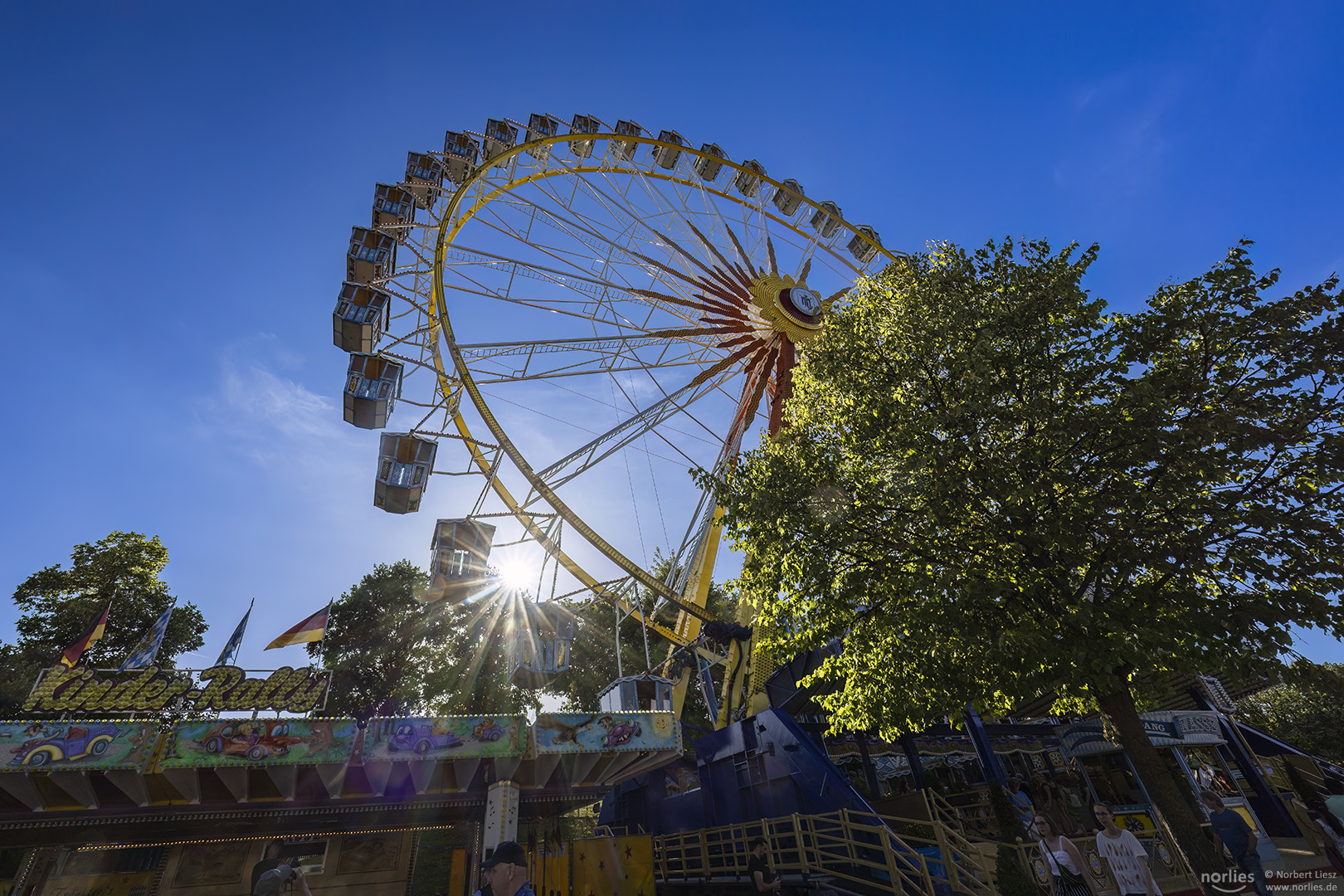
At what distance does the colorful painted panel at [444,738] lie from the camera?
1277cm

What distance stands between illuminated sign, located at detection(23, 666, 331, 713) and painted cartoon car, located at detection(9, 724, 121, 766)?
0.59m

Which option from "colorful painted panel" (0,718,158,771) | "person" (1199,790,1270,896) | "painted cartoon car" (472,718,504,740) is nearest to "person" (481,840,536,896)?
"person" (1199,790,1270,896)

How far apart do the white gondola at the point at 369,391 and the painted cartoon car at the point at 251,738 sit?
815 cm

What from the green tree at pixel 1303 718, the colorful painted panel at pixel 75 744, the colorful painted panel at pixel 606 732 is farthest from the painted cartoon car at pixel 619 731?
the green tree at pixel 1303 718

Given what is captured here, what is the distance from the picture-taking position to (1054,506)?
8.50 m

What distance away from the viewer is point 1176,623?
7.59m

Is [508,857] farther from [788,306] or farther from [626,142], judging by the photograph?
[626,142]

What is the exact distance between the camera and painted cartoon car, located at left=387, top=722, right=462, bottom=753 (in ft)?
42.2

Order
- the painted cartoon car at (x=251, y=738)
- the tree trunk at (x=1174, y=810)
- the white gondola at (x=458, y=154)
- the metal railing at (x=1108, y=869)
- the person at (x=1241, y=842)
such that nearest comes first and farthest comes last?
the tree trunk at (x=1174, y=810) < the person at (x=1241, y=842) < the metal railing at (x=1108, y=869) < the painted cartoon car at (x=251, y=738) < the white gondola at (x=458, y=154)

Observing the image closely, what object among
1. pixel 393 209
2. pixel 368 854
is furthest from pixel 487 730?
pixel 393 209

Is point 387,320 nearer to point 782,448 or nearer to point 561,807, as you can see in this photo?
point 782,448

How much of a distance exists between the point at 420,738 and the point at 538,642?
4249mm

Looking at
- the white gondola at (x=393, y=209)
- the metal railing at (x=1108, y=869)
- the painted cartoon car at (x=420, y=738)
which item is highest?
the white gondola at (x=393, y=209)

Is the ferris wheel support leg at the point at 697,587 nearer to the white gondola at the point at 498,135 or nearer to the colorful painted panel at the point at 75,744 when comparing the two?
the colorful painted panel at the point at 75,744
